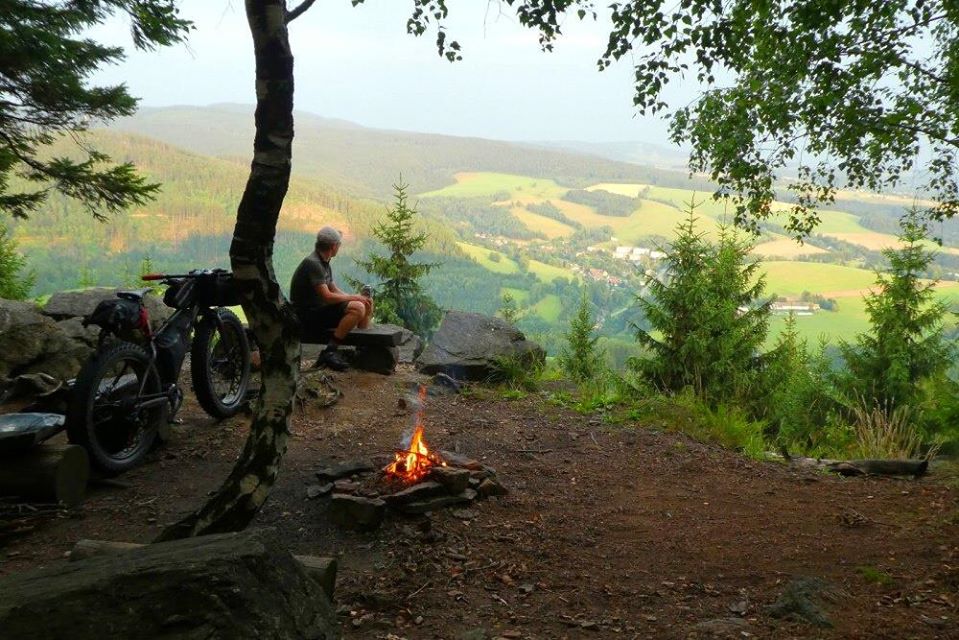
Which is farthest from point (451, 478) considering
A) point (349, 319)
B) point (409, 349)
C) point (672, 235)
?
point (672, 235)

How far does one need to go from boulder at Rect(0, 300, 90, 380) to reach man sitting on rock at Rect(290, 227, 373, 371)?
2.53m

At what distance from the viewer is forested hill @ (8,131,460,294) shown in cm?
6412

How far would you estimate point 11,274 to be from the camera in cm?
1619

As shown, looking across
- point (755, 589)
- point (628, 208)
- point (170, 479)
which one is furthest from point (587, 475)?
point (628, 208)

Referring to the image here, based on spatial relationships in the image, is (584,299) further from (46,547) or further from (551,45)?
(46,547)

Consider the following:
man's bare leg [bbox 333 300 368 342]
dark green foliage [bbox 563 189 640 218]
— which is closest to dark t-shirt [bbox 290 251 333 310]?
man's bare leg [bbox 333 300 368 342]

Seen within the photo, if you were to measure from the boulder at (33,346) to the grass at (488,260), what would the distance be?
2614 inches

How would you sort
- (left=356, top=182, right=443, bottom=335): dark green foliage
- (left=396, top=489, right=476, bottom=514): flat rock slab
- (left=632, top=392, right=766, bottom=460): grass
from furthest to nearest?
1. (left=356, top=182, right=443, bottom=335): dark green foliage
2. (left=632, top=392, right=766, bottom=460): grass
3. (left=396, top=489, right=476, bottom=514): flat rock slab

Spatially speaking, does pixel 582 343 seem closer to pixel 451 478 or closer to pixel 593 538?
pixel 451 478

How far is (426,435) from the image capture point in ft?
23.3

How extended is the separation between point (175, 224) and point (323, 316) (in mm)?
74181

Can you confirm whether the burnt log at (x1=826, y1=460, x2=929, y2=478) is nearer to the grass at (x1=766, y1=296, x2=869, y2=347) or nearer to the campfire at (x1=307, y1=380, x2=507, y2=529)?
the campfire at (x1=307, y1=380, x2=507, y2=529)

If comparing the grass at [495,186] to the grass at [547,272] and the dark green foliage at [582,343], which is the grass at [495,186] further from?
the dark green foliage at [582,343]

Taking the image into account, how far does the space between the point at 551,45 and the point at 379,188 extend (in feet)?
425
